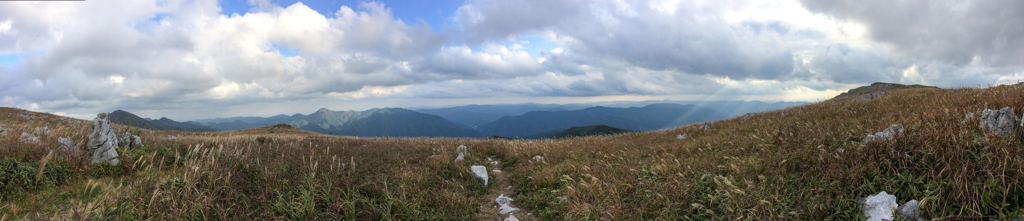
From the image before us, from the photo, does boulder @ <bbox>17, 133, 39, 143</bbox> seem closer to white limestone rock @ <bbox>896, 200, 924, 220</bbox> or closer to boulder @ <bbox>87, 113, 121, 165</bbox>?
boulder @ <bbox>87, 113, 121, 165</bbox>

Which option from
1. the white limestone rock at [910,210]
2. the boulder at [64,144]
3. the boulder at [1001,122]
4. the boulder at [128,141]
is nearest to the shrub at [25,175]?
the boulder at [64,144]

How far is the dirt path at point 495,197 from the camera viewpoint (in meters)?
7.27

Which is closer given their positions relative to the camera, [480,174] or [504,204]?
[504,204]

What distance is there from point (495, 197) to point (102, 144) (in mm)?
9904

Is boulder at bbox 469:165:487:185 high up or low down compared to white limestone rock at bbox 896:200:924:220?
down

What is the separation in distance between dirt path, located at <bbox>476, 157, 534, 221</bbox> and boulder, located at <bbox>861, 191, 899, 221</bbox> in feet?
17.2

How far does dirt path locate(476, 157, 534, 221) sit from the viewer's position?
23.8 ft

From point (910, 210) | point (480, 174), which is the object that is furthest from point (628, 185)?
point (480, 174)

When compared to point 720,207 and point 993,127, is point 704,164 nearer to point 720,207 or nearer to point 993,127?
point 720,207

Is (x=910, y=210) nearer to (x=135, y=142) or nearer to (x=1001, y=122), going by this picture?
(x=1001, y=122)

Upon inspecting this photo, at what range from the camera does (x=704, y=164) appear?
7496mm

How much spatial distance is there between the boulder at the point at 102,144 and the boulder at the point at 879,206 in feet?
48.8

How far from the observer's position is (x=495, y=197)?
28.9 feet

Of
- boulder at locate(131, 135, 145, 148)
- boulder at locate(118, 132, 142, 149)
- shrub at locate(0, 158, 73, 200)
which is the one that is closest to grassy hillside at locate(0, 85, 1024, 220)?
shrub at locate(0, 158, 73, 200)
